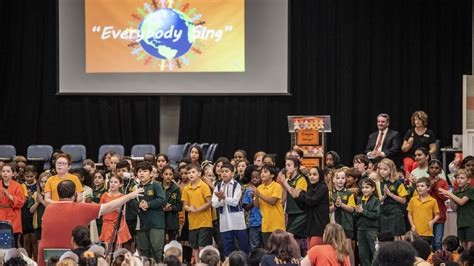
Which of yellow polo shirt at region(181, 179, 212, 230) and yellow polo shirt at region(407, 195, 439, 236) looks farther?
yellow polo shirt at region(181, 179, 212, 230)

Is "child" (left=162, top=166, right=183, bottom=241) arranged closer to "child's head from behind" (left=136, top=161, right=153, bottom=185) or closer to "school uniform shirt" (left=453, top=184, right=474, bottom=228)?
"child's head from behind" (left=136, top=161, right=153, bottom=185)

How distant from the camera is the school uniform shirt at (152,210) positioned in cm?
1073

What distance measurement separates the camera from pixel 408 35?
18781mm

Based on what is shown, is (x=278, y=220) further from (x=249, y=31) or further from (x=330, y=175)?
(x=249, y=31)

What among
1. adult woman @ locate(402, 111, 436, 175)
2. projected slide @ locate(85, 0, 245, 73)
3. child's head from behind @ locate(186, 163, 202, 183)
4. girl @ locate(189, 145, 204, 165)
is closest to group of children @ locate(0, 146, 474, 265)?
child's head from behind @ locate(186, 163, 202, 183)

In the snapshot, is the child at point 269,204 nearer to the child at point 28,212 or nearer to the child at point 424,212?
the child at point 424,212

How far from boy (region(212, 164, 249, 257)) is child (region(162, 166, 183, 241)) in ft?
1.52

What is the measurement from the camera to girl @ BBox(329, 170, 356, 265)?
35.8ft

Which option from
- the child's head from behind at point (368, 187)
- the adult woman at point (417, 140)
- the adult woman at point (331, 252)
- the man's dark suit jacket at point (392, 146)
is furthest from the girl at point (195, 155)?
the adult woman at point (331, 252)

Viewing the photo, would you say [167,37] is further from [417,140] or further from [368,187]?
[368,187]

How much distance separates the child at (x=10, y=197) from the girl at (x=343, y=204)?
3965 mm

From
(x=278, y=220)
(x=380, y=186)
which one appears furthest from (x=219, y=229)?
(x=380, y=186)

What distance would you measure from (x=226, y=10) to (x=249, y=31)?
24.5 inches

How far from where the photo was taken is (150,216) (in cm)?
1082
